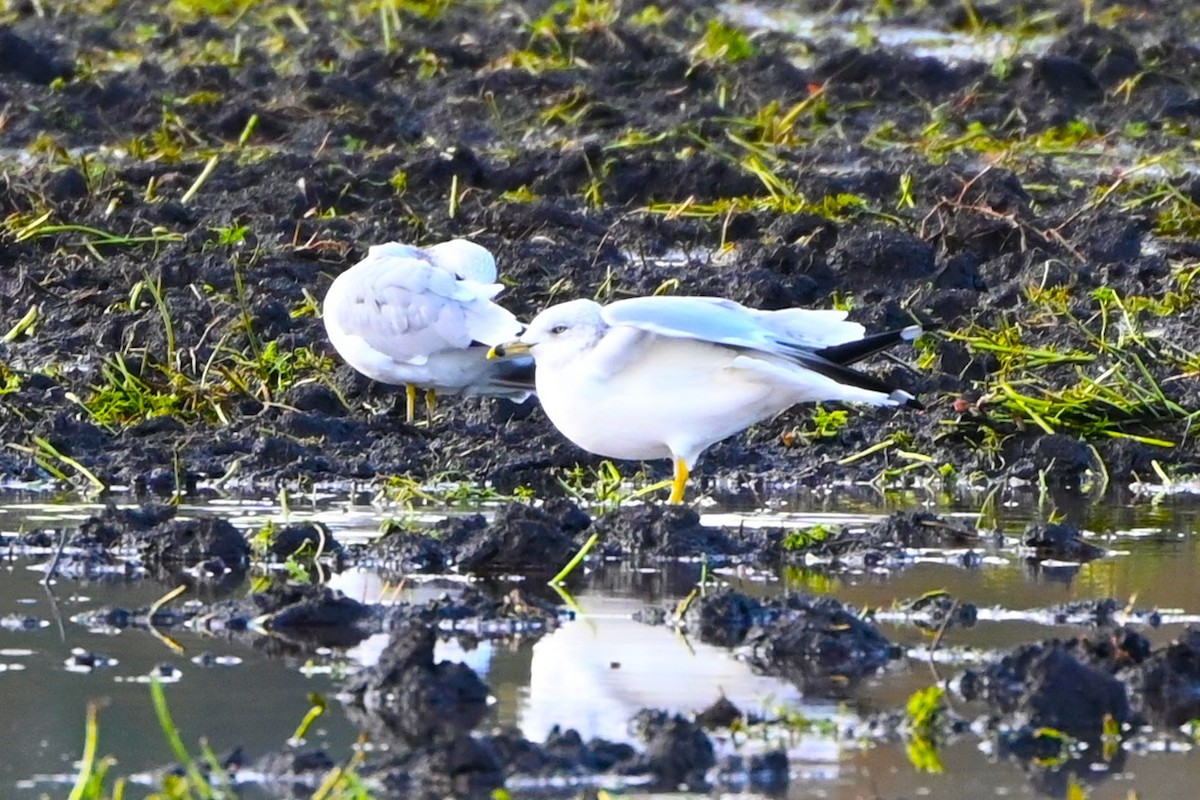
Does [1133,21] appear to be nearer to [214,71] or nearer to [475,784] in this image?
[214,71]

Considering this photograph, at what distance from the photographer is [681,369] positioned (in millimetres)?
9273

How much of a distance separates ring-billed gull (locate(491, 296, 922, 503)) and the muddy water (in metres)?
0.50

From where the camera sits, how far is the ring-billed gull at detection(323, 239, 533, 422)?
1148 centimetres

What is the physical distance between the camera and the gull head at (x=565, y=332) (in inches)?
366

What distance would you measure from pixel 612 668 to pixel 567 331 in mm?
2406

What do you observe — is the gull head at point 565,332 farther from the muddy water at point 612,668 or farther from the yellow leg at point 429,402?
the yellow leg at point 429,402

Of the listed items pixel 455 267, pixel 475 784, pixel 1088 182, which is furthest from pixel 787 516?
pixel 1088 182

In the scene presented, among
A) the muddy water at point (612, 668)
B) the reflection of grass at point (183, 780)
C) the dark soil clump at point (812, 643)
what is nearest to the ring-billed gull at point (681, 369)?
the muddy water at point (612, 668)

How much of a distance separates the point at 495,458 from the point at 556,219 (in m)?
4.47

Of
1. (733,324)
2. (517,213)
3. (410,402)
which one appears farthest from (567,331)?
(517,213)

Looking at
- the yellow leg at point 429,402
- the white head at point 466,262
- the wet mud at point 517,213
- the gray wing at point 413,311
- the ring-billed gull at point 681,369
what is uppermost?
the ring-billed gull at point 681,369

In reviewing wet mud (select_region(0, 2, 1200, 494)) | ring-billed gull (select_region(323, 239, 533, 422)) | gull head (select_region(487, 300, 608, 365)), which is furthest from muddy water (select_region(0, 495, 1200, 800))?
ring-billed gull (select_region(323, 239, 533, 422))

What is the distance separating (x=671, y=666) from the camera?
7.21 m

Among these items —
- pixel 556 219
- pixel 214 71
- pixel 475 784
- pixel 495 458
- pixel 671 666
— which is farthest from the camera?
pixel 214 71
